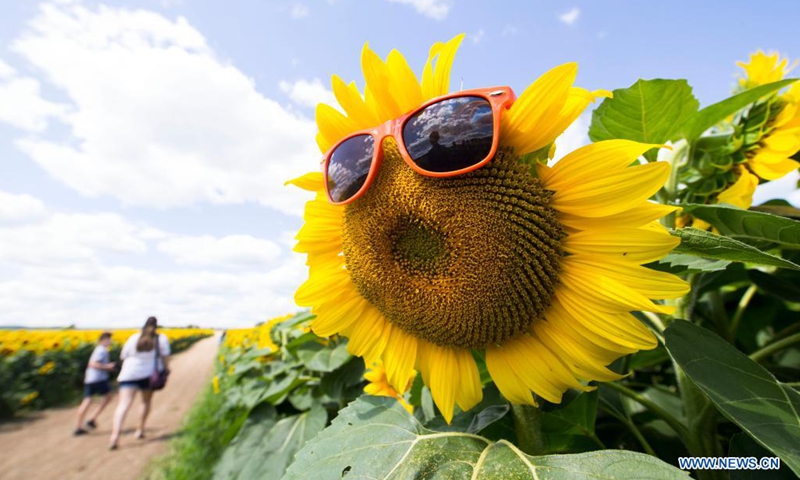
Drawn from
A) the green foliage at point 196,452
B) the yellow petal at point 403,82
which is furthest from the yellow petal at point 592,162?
the green foliage at point 196,452

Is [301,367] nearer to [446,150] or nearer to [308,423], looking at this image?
[308,423]

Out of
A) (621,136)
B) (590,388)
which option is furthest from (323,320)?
(621,136)

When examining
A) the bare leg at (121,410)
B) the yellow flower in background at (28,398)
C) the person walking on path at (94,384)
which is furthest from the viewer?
the yellow flower in background at (28,398)

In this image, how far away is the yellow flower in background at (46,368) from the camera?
14.0 m

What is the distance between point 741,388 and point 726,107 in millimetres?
836

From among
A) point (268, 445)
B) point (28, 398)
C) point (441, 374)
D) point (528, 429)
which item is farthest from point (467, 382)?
point (28, 398)

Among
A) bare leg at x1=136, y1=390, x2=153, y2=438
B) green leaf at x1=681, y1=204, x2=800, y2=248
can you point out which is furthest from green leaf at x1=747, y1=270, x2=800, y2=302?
bare leg at x1=136, y1=390, x2=153, y2=438

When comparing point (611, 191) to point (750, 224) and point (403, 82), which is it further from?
point (403, 82)

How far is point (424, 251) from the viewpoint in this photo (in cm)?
119

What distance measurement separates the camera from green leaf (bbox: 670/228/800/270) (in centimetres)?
88

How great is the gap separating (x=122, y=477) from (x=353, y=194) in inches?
343

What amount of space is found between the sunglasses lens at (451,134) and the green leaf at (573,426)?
677 mm

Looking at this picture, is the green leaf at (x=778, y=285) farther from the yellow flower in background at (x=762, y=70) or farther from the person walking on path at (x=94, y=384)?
the person walking on path at (x=94, y=384)

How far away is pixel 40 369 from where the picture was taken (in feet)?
45.7
